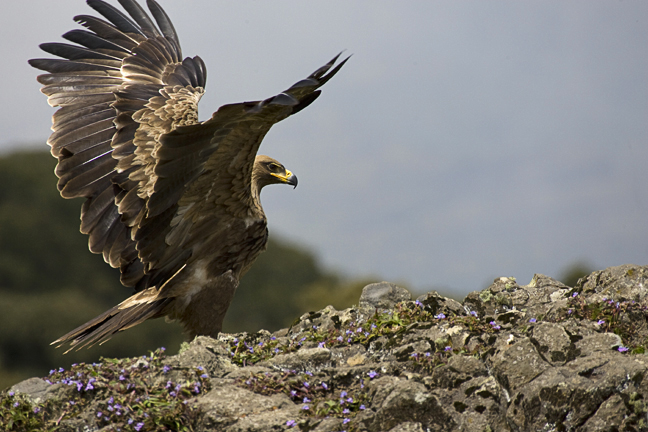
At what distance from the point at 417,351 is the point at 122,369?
178cm

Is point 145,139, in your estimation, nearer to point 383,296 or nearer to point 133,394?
point 383,296

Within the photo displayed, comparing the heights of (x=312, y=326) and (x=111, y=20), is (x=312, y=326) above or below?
below

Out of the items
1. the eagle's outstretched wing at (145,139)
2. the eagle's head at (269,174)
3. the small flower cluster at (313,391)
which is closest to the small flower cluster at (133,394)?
the small flower cluster at (313,391)

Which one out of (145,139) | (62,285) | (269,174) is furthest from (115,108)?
(62,285)

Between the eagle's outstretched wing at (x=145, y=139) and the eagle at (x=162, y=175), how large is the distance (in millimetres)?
10

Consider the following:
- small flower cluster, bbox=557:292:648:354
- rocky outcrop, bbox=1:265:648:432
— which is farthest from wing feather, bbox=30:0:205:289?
small flower cluster, bbox=557:292:648:354

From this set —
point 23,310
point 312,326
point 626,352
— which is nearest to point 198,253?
point 312,326

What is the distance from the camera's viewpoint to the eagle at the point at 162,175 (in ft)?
16.8

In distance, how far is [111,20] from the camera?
842cm

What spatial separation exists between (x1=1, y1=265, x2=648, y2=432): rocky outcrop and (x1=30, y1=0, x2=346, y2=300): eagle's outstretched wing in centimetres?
130

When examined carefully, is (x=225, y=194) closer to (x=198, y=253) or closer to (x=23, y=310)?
(x=198, y=253)

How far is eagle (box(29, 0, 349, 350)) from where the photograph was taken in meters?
5.12

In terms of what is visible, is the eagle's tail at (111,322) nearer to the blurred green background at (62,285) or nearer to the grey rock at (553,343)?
the grey rock at (553,343)

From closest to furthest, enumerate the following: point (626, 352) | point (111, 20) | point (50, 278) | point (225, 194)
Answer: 1. point (626, 352)
2. point (225, 194)
3. point (111, 20)
4. point (50, 278)
